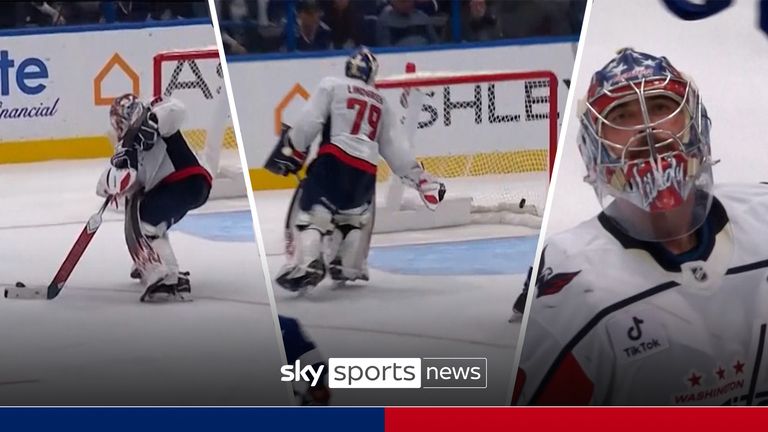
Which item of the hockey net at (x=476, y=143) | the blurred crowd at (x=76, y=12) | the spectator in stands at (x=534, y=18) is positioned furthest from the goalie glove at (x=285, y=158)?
the spectator in stands at (x=534, y=18)

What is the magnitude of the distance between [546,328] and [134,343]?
1151 millimetres

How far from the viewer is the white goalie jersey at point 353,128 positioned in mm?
4098

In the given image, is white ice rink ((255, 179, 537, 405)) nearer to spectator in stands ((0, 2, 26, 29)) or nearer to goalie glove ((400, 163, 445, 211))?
goalie glove ((400, 163, 445, 211))

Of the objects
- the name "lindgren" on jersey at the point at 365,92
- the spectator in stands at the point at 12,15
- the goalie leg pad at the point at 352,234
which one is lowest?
the goalie leg pad at the point at 352,234

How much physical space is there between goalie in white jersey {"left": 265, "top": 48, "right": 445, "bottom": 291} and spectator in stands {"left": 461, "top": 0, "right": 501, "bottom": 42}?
27 centimetres

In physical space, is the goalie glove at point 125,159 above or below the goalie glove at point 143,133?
below

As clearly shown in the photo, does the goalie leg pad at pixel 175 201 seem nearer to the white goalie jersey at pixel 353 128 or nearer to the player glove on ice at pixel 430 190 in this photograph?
the white goalie jersey at pixel 353 128

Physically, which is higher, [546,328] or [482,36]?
[482,36]

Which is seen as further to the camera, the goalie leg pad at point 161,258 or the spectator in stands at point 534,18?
the goalie leg pad at point 161,258

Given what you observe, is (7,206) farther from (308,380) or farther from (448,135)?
(448,135)

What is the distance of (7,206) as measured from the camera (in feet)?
13.8

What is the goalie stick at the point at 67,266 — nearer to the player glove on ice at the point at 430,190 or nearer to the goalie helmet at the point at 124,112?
the goalie helmet at the point at 124,112

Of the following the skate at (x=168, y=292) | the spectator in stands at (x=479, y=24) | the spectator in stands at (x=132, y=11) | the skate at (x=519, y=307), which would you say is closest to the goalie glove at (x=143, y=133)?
the spectator in stands at (x=132, y=11)

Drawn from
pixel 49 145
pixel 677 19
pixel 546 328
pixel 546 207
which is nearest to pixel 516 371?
pixel 546 328
